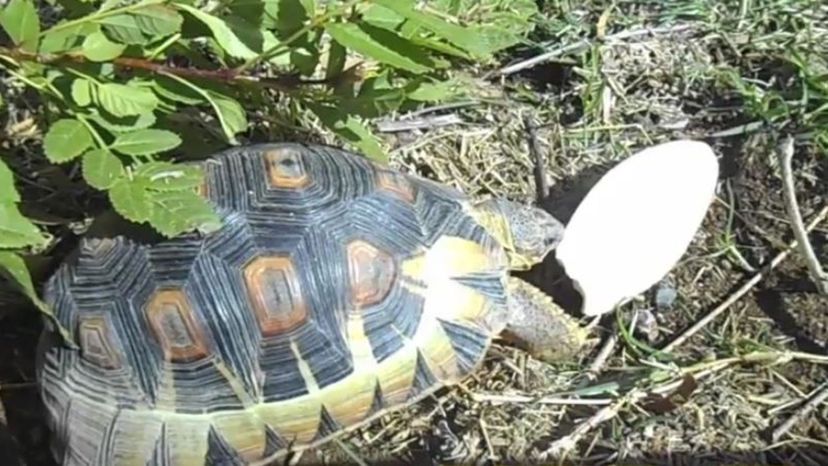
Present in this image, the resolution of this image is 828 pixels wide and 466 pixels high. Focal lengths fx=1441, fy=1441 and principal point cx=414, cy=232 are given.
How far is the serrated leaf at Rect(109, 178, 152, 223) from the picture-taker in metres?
2.01

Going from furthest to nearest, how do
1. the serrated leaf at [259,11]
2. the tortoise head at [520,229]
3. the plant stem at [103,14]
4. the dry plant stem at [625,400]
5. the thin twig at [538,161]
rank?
1. the thin twig at [538,161]
2. the tortoise head at [520,229]
3. the dry plant stem at [625,400]
4. the serrated leaf at [259,11]
5. the plant stem at [103,14]

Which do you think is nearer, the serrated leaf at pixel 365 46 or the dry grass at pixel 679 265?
the serrated leaf at pixel 365 46

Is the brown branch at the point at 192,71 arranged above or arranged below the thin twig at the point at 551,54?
above

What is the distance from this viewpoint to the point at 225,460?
2244 millimetres

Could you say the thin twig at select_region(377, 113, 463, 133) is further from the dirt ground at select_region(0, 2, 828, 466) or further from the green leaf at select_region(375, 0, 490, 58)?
the green leaf at select_region(375, 0, 490, 58)

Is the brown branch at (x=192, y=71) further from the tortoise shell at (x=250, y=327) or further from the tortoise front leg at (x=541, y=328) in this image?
the tortoise front leg at (x=541, y=328)

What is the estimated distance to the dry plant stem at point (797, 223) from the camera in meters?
2.50

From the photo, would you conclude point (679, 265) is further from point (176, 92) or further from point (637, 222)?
point (176, 92)

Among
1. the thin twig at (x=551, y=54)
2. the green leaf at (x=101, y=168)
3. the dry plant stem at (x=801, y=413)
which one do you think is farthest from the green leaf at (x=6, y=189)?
the dry plant stem at (x=801, y=413)

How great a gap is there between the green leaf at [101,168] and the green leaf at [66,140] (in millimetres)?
18

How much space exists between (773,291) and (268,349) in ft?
3.06

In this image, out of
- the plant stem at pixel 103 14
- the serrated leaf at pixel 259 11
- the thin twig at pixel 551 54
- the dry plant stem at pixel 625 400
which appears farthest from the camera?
the thin twig at pixel 551 54

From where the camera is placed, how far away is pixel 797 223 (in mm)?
2516

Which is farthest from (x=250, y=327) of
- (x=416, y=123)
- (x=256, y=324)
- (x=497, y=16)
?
(x=497, y=16)
